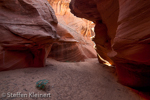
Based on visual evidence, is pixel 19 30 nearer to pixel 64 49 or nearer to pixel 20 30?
pixel 20 30

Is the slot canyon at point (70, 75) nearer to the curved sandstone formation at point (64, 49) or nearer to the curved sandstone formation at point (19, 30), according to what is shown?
the curved sandstone formation at point (19, 30)

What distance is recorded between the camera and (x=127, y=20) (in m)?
2.27

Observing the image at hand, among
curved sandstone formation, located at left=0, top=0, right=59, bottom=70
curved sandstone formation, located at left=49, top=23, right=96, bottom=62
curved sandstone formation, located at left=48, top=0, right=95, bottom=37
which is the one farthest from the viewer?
curved sandstone formation, located at left=48, top=0, right=95, bottom=37

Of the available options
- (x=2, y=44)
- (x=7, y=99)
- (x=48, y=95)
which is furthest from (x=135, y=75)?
(x=2, y=44)

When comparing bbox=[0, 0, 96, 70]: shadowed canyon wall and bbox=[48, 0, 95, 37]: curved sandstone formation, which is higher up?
bbox=[48, 0, 95, 37]: curved sandstone formation

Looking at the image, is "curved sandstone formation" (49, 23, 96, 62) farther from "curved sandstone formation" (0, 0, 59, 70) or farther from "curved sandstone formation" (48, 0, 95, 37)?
"curved sandstone formation" (48, 0, 95, 37)

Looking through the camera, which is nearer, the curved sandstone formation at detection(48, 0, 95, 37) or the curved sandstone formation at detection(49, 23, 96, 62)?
the curved sandstone formation at detection(49, 23, 96, 62)

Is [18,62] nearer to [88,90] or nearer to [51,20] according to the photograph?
[51,20]

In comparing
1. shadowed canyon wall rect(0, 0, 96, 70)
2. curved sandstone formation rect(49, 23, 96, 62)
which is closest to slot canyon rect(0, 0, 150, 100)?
shadowed canyon wall rect(0, 0, 96, 70)

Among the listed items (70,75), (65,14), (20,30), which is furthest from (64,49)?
(65,14)

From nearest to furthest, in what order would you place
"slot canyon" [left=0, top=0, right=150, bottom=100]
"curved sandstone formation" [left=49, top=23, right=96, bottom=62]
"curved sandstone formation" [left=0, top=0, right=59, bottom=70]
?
"slot canyon" [left=0, top=0, right=150, bottom=100], "curved sandstone formation" [left=0, top=0, right=59, bottom=70], "curved sandstone formation" [left=49, top=23, right=96, bottom=62]

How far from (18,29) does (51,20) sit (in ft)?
7.35

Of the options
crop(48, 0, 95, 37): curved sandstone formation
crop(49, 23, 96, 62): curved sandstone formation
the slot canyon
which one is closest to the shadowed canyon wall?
the slot canyon

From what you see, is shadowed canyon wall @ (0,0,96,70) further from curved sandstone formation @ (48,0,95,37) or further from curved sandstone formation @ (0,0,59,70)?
curved sandstone formation @ (48,0,95,37)
